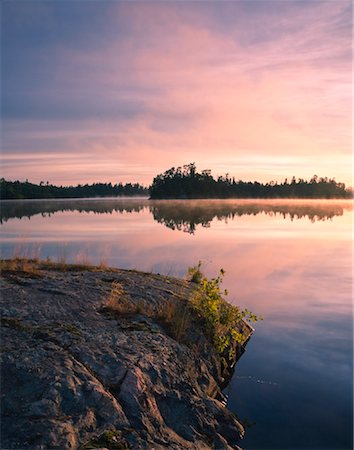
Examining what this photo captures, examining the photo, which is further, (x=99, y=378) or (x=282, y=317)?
(x=282, y=317)

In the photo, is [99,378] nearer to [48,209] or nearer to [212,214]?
[212,214]

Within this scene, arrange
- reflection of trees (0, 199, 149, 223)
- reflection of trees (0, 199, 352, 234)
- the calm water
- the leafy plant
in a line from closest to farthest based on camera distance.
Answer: the calm water < the leafy plant < reflection of trees (0, 199, 352, 234) < reflection of trees (0, 199, 149, 223)

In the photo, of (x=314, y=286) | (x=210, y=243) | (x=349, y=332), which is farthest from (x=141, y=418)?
(x=210, y=243)

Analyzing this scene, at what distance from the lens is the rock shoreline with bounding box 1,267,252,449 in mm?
6652

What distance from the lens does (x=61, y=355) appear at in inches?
319

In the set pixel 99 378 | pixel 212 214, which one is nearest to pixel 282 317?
pixel 99 378

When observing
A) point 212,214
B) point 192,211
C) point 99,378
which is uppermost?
point 192,211

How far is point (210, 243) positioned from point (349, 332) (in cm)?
2337

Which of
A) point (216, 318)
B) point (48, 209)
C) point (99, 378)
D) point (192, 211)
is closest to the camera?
point (99, 378)

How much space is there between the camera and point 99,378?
8031mm

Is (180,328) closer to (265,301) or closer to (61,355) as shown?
(61,355)

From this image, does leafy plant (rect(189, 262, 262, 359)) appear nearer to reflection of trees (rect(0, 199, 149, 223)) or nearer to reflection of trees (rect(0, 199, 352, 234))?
reflection of trees (rect(0, 199, 352, 234))

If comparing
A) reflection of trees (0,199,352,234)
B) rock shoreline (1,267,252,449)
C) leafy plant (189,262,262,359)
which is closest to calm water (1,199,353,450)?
leafy plant (189,262,262,359)

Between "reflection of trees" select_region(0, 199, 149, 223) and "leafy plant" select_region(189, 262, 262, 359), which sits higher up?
"reflection of trees" select_region(0, 199, 149, 223)
